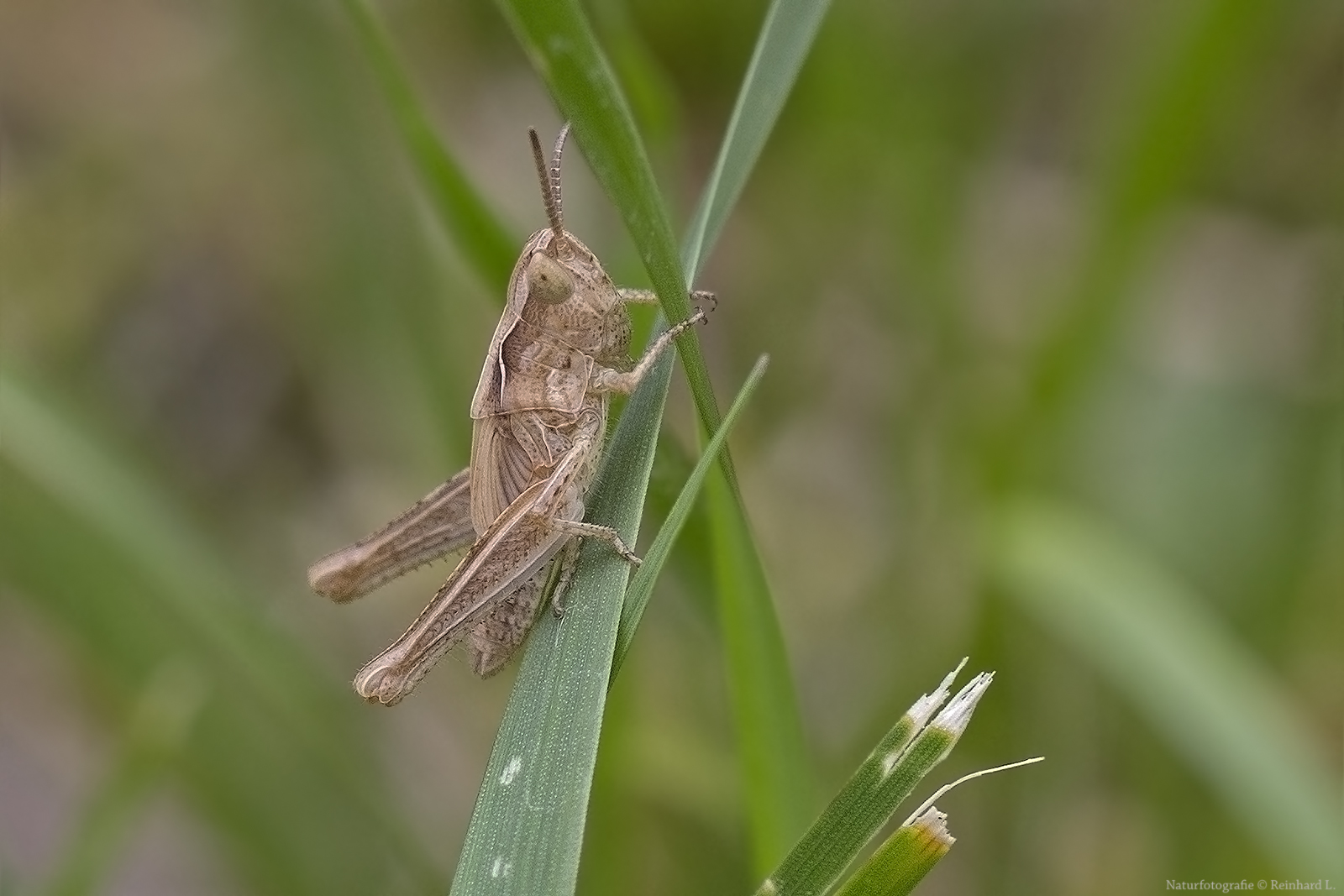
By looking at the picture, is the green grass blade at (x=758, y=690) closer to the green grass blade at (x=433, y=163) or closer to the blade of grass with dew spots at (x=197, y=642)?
the green grass blade at (x=433, y=163)

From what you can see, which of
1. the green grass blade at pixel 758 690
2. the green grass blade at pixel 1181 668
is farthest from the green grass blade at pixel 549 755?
the green grass blade at pixel 1181 668

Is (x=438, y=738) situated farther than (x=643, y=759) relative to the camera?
Yes

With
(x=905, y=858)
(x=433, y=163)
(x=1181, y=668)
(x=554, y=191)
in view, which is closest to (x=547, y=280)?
(x=554, y=191)

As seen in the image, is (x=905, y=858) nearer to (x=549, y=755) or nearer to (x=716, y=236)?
(x=549, y=755)

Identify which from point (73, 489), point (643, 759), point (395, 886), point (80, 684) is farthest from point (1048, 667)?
point (80, 684)

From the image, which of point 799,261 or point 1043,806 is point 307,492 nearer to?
point 799,261
